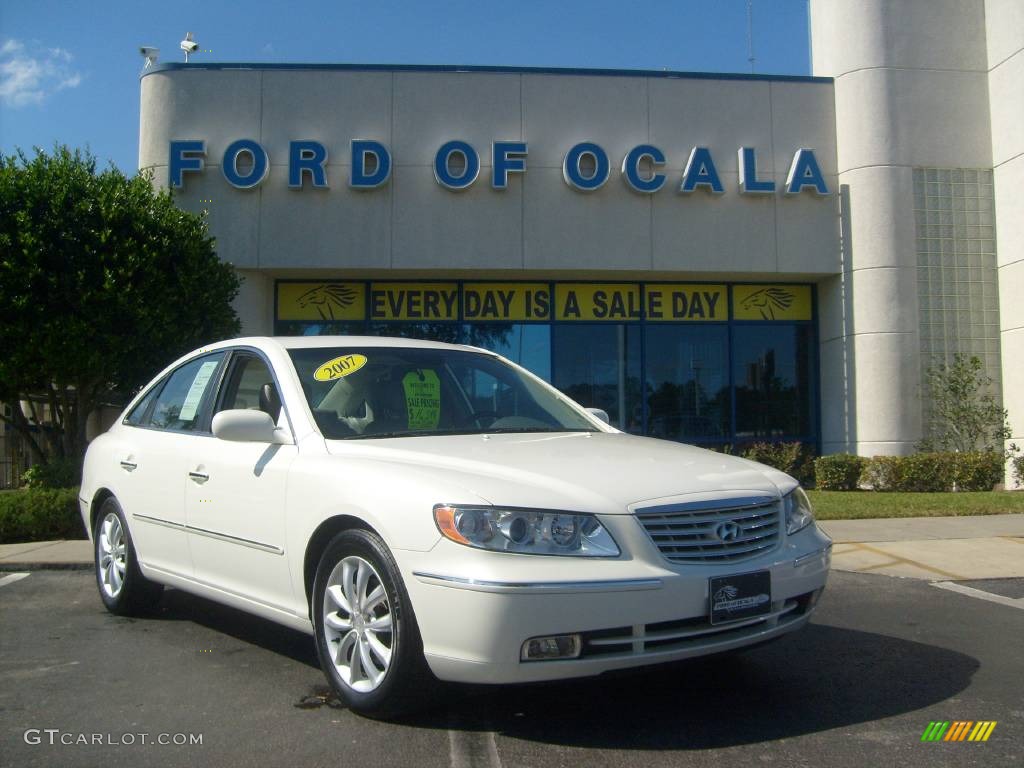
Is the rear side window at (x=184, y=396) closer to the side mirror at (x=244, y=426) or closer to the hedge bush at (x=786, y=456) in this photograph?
the side mirror at (x=244, y=426)

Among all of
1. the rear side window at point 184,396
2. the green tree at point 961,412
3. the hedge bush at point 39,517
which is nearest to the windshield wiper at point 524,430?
the rear side window at point 184,396

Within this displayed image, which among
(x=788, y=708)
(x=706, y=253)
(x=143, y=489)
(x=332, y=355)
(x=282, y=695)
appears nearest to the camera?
(x=788, y=708)

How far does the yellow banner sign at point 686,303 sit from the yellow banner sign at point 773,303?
41 centimetres

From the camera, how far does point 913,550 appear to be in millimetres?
8594

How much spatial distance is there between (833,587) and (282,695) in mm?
4438

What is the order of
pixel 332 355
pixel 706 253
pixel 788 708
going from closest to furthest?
pixel 788 708, pixel 332 355, pixel 706 253

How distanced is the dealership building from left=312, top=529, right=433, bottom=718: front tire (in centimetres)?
1246

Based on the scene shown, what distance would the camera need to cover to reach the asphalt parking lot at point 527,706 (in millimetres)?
3541

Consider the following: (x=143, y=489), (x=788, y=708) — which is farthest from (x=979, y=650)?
(x=143, y=489)

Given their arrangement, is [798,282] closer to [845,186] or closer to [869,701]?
[845,186]

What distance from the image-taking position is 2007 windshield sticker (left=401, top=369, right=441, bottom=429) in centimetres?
486

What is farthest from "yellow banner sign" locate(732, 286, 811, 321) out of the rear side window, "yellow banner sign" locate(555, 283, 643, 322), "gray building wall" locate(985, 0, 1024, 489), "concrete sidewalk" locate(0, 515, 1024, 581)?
the rear side window

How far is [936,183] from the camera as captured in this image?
1658 cm

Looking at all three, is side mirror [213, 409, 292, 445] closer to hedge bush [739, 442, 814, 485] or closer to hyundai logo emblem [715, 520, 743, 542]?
hyundai logo emblem [715, 520, 743, 542]
